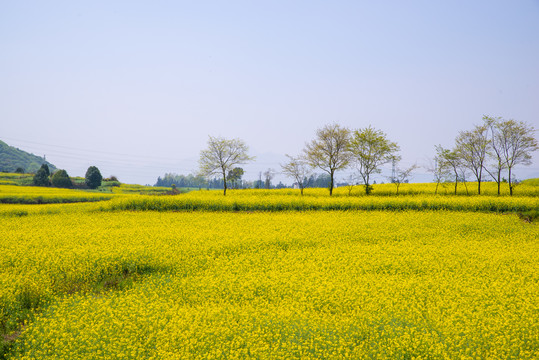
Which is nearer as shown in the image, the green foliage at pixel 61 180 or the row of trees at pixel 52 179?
the row of trees at pixel 52 179

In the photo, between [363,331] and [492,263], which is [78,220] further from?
[492,263]

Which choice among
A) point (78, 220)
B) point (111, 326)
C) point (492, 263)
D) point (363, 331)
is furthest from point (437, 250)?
point (78, 220)

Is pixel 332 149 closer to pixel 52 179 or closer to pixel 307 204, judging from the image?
pixel 307 204

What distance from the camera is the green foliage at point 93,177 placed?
6184 cm

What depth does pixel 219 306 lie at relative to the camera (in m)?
8.09

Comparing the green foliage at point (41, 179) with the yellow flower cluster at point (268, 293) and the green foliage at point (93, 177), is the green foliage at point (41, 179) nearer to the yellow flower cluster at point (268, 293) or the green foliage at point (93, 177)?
the green foliage at point (93, 177)

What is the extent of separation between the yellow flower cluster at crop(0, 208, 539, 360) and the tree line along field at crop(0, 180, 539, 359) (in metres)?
0.05

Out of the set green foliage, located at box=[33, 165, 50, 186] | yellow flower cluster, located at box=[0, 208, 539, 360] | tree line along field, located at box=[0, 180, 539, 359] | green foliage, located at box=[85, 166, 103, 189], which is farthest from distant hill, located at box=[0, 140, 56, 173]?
yellow flower cluster, located at box=[0, 208, 539, 360]

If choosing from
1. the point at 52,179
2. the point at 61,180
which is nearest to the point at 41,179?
the point at 52,179

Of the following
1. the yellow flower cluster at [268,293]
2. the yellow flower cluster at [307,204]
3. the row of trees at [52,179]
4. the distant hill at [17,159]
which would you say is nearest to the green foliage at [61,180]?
the row of trees at [52,179]

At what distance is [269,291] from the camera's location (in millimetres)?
9008

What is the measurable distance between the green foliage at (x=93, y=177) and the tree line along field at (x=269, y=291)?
152ft

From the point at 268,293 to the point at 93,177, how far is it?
208 ft

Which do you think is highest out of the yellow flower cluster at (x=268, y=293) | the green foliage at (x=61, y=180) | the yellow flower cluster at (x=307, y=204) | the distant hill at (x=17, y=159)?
the distant hill at (x=17, y=159)
